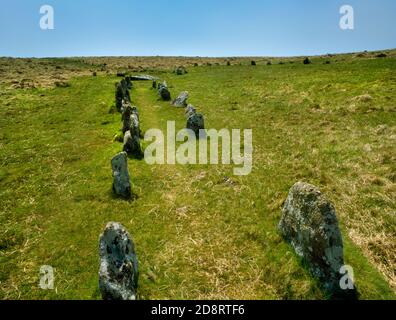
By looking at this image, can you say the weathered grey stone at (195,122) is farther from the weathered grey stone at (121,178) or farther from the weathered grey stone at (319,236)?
the weathered grey stone at (319,236)

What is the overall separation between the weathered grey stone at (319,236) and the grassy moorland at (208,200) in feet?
1.59

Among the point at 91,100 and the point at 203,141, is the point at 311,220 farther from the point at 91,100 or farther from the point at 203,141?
the point at 91,100

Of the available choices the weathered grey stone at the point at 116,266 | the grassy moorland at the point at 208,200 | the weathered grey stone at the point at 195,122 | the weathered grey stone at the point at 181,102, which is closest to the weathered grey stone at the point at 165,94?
the weathered grey stone at the point at 181,102

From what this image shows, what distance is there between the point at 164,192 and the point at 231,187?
3.37m

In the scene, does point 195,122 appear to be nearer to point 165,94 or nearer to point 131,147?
point 131,147

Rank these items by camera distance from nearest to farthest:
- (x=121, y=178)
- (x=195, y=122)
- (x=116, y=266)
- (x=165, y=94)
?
(x=116, y=266)
(x=121, y=178)
(x=195, y=122)
(x=165, y=94)

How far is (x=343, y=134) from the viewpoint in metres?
24.3

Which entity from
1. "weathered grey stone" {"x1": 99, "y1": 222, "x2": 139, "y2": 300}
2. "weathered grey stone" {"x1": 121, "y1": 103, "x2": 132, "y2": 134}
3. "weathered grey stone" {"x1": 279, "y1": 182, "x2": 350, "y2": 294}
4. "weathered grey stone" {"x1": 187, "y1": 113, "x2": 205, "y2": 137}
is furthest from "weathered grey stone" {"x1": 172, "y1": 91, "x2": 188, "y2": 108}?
"weathered grey stone" {"x1": 99, "y1": 222, "x2": 139, "y2": 300}

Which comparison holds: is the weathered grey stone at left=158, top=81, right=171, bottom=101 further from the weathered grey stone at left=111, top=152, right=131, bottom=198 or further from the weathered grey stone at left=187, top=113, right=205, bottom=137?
the weathered grey stone at left=111, top=152, right=131, bottom=198

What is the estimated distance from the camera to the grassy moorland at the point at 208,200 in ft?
38.4

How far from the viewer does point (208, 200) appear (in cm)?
1722

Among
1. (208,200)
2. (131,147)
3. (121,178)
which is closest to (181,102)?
(131,147)

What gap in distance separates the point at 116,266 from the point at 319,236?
6037mm

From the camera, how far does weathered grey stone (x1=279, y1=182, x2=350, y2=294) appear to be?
418 inches
